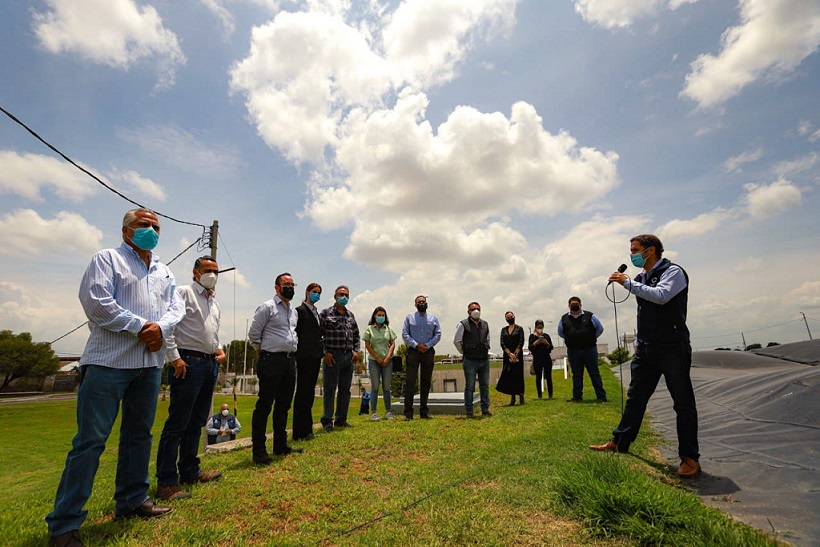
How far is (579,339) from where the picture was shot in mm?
9766

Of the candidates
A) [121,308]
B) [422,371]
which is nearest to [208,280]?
[121,308]

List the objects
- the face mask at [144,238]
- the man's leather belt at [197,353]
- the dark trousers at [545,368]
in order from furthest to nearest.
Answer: the dark trousers at [545,368]
the man's leather belt at [197,353]
the face mask at [144,238]

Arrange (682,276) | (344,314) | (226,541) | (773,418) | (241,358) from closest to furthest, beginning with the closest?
(226,541), (682,276), (773,418), (344,314), (241,358)

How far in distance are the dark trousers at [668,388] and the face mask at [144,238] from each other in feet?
15.1

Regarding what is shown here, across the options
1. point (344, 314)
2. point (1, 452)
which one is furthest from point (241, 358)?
point (344, 314)

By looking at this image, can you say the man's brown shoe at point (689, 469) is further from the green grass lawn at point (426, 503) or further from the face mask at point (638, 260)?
the face mask at point (638, 260)

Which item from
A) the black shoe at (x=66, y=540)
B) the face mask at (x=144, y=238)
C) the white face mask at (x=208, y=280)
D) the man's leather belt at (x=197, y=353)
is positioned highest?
the face mask at (x=144, y=238)

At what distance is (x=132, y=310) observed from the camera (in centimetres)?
304

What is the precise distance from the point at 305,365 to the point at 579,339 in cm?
672

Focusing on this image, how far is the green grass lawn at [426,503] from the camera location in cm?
254

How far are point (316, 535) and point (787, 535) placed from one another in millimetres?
2807

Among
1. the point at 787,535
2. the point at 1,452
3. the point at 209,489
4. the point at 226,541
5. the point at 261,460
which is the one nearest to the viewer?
the point at 787,535

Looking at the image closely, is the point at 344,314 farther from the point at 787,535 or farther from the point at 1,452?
the point at 1,452

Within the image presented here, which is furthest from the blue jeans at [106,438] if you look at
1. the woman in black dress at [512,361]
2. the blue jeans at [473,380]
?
the woman in black dress at [512,361]
